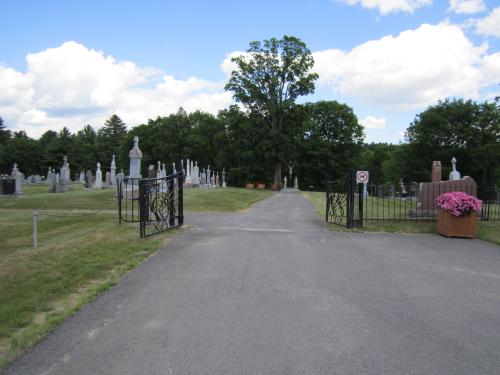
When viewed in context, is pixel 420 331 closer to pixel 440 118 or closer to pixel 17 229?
pixel 17 229

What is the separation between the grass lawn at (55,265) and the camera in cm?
435

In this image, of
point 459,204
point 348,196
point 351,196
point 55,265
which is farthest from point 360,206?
point 55,265

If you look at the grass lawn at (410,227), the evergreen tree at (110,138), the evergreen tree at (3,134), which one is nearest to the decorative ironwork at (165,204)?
the grass lawn at (410,227)

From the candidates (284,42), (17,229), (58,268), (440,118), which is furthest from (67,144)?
(58,268)

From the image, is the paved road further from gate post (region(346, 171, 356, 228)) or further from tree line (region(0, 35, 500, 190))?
tree line (region(0, 35, 500, 190))

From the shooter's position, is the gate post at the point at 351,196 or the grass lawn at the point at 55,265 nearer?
the grass lawn at the point at 55,265

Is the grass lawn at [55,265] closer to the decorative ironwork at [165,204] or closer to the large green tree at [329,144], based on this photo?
the decorative ironwork at [165,204]

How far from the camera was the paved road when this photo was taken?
3480 mm

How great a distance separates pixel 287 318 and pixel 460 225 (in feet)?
27.9

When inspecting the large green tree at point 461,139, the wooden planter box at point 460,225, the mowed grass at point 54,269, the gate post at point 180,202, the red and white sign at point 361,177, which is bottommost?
the mowed grass at point 54,269

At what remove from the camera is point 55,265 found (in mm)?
7051

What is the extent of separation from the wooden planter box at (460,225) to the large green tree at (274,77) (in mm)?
35981

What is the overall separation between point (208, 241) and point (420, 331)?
6128 millimetres

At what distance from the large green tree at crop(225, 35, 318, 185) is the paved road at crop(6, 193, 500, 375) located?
40.2m
